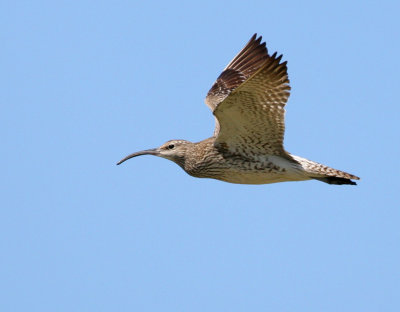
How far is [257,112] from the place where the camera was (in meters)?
10.6

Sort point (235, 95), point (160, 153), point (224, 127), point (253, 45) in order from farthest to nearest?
point (253, 45)
point (160, 153)
point (224, 127)
point (235, 95)

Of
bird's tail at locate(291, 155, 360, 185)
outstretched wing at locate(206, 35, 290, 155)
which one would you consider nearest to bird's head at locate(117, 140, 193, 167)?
outstretched wing at locate(206, 35, 290, 155)

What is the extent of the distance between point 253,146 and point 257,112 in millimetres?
796

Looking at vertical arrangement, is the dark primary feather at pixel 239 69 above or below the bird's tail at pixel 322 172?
above

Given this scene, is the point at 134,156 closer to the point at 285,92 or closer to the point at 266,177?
the point at 266,177

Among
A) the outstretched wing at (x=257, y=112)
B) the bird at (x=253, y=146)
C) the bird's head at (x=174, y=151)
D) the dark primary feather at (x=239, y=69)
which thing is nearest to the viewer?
the outstretched wing at (x=257, y=112)

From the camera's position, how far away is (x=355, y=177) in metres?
11.3

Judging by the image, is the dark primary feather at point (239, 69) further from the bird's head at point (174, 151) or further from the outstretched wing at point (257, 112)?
the outstretched wing at point (257, 112)

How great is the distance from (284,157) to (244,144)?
2.06ft

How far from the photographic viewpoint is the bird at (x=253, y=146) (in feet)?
33.4

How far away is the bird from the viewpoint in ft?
33.4

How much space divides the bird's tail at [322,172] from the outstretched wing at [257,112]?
0.40 metres

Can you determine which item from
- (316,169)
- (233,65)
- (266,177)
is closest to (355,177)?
(316,169)

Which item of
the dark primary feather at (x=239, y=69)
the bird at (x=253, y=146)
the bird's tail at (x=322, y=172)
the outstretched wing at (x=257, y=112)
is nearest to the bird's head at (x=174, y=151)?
the bird at (x=253, y=146)
